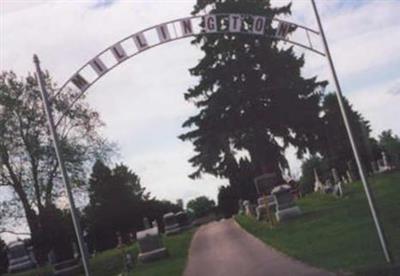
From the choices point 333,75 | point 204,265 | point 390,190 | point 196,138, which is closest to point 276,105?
point 196,138

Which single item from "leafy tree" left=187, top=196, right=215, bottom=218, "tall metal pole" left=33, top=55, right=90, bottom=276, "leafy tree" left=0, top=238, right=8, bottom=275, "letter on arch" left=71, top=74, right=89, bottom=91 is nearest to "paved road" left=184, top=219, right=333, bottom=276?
"tall metal pole" left=33, top=55, right=90, bottom=276

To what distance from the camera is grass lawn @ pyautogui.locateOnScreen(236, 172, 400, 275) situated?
1447 centimetres

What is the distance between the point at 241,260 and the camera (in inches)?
736

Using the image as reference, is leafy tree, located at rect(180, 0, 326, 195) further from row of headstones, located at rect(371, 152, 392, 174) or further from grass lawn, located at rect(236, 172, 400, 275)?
grass lawn, located at rect(236, 172, 400, 275)

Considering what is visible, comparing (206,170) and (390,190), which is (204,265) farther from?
(206,170)

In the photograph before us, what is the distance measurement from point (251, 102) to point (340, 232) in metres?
25.6

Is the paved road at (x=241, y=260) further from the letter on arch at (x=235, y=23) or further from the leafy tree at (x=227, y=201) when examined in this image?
the leafy tree at (x=227, y=201)

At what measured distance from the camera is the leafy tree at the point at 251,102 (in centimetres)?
4397

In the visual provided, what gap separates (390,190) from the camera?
91.6 ft

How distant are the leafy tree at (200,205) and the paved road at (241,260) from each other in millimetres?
49702

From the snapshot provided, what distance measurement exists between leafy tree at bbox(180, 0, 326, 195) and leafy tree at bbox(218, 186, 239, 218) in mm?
14103

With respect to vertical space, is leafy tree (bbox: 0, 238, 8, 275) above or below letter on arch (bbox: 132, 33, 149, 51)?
below

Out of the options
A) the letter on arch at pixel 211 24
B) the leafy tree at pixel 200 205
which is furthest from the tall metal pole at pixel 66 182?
the leafy tree at pixel 200 205

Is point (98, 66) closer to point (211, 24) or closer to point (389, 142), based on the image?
point (211, 24)
